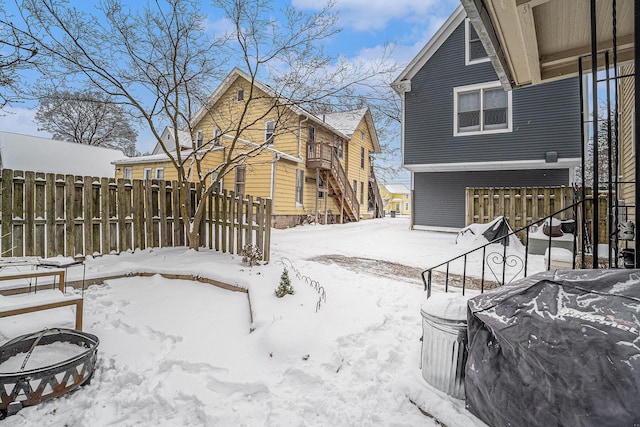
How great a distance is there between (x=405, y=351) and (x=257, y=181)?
1220cm

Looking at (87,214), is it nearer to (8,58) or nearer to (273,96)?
(8,58)

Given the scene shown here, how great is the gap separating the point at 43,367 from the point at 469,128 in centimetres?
1244

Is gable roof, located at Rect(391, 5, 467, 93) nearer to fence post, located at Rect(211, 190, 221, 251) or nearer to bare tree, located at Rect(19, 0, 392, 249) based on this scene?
bare tree, located at Rect(19, 0, 392, 249)

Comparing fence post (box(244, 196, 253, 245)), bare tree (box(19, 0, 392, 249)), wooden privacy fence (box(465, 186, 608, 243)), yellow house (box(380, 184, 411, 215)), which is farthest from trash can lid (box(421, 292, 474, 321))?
yellow house (box(380, 184, 411, 215))

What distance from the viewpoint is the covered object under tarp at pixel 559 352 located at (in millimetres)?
1179

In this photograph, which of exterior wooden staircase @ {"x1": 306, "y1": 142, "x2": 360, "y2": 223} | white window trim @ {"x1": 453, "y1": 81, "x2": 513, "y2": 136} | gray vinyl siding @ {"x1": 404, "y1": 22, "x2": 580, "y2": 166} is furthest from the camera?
exterior wooden staircase @ {"x1": 306, "y1": 142, "x2": 360, "y2": 223}

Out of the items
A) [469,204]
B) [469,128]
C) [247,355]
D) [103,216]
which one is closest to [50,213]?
[103,216]

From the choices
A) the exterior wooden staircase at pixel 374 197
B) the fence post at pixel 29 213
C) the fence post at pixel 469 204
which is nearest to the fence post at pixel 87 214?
the fence post at pixel 29 213

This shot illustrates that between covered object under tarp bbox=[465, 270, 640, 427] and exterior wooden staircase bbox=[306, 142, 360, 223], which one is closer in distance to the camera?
covered object under tarp bbox=[465, 270, 640, 427]

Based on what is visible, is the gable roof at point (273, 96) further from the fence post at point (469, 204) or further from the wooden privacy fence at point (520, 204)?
the wooden privacy fence at point (520, 204)

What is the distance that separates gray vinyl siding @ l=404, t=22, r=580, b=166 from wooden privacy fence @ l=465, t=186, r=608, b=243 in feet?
6.72

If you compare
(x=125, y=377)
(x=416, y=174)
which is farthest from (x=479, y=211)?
(x=125, y=377)

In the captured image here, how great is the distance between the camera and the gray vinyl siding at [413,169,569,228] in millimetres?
10898

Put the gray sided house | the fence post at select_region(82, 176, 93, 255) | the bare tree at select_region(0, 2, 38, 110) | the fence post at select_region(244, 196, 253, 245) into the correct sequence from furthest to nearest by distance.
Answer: the gray sided house, the fence post at select_region(244, 196, 253, 245), the fence post at select_region(82, 176, 93, 255), the bare tree at select_region(0, 2, 38, 110)
